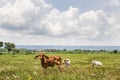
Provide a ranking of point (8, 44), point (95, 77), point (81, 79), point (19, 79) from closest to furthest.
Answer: point (19, 79) < point (81, 79) < point (95, 77) < point (8, 44)

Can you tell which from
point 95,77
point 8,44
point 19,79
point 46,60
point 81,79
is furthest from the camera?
point 8,44

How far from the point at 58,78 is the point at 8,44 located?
17250 cm

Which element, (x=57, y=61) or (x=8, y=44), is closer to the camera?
(x=57, y=61)

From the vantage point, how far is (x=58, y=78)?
10.7 m

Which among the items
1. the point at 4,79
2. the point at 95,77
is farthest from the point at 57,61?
the point at 4,79

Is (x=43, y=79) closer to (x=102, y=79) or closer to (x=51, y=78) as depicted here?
(x=51, y=78)

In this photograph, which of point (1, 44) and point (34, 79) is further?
point (1, 44)

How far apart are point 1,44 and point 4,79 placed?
178597 mm

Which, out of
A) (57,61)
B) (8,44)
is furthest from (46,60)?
(8,44)

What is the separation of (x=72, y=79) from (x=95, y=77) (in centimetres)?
119

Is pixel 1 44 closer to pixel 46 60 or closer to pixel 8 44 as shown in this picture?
pixel 8 44

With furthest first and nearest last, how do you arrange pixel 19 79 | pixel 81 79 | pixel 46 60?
pixel 46 60
pixel 81 79
pixel 19 79

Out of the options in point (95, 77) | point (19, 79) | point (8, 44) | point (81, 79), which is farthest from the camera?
point (8, 44)

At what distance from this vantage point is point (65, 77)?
10.8 m
